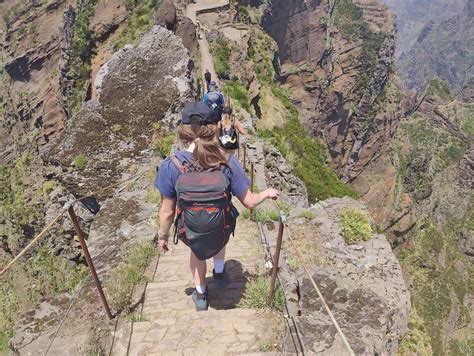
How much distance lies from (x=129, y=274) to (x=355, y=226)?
4396 millimetres

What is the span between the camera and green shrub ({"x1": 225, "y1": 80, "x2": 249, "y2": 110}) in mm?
22609

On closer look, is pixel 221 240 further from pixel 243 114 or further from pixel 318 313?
pixel 243 114

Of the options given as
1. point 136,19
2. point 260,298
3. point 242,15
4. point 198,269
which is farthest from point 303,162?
point 198,269

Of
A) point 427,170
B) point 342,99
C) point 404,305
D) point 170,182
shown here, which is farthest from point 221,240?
point 427,170

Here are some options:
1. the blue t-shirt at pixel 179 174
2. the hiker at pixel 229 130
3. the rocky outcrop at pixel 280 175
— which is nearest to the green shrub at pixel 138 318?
the blue t-shirt at pixel 179 174

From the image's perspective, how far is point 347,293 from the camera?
5.20 m

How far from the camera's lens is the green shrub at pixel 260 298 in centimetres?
511

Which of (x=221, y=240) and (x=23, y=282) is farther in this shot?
(x=23, y=282)

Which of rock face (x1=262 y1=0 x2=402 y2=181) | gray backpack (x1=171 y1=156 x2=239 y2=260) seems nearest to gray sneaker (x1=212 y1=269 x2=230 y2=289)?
gray backpack (x1=171 y1=156 x2=239 y2=260)

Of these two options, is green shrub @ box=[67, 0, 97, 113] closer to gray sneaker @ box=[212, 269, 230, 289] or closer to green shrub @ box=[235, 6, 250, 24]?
green shrub @ box=[235, 6, 250, 24]

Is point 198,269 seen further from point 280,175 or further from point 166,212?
point 280,175

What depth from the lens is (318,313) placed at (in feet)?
16.1

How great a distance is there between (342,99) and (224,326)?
71.8m

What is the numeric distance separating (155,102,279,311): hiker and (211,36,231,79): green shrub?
2142 cm
